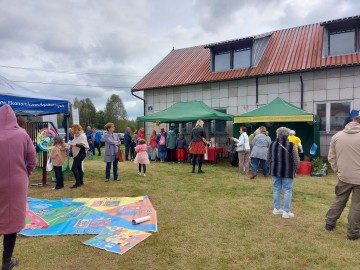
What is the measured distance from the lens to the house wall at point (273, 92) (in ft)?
40.8

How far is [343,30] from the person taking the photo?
13094 millimetres

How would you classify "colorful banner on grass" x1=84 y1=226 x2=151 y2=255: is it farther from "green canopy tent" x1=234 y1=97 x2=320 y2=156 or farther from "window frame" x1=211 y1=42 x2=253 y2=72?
"window frame" x1=211 y1=42 x2=253 y2=72

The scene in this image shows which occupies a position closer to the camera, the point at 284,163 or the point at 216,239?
the point at 216,239

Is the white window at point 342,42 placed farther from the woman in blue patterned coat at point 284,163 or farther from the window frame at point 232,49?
the woman in blue patterned coat at point 284,163

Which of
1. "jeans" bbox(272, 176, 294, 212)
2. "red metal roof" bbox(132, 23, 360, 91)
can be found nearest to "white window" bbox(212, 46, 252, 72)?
"red metal roof" bbox(132, 23, 360, 91)

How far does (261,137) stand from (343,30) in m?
7.67

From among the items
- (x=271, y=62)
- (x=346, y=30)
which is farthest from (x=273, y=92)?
(x=346, y=30)

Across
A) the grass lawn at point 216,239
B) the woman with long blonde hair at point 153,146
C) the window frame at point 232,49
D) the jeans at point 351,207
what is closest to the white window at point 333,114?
the window frame at point 232,49

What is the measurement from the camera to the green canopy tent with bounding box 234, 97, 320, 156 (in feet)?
35.1

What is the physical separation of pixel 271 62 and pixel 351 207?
11425 mm

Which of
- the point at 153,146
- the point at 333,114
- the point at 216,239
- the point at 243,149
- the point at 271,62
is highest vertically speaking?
the point at 271,62

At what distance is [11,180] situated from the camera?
321 centimetres

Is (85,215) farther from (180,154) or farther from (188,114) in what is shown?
(180,154)

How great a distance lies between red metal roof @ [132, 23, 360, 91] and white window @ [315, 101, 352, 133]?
1673mm
